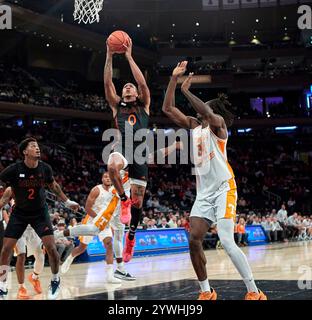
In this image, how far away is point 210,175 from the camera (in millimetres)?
6203

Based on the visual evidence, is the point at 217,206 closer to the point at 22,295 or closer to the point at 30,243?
the point at 22,295

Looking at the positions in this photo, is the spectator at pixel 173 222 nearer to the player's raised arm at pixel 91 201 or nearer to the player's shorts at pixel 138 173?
the player's raised arm at pixel 91 201

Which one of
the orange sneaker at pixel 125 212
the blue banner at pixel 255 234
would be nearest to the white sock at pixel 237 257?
the orange sneaker at pixel 125 212

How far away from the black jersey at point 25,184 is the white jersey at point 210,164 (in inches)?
93.0

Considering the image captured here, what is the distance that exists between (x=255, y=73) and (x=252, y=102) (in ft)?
9.83

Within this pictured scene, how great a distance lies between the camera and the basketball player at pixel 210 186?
5.89 metres

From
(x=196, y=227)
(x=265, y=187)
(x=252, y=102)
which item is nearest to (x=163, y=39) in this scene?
(x=252, y=102)

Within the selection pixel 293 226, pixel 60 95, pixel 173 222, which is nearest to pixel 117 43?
pixel 173 222

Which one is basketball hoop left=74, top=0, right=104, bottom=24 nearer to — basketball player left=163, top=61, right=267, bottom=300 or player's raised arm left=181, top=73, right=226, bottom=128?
basketball player left=163, top=61, right=267, bottom=300

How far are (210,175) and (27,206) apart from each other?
2.62 meters

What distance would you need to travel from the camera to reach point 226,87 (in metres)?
37.8

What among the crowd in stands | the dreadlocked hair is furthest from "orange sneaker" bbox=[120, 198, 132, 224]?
the crowd in stands
